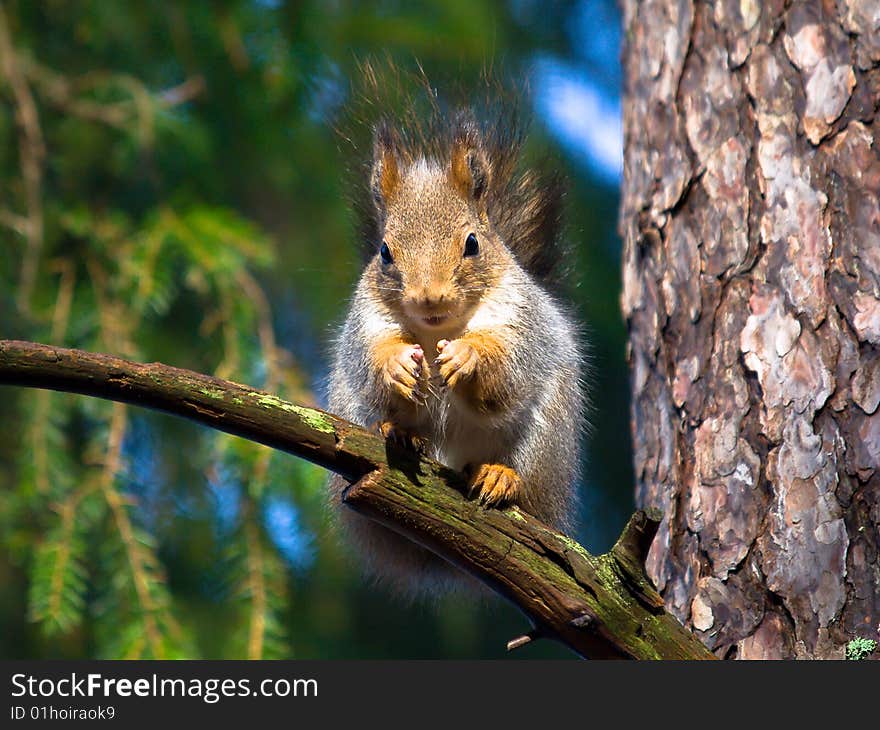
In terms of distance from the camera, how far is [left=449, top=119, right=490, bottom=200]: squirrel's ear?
6.88 feet

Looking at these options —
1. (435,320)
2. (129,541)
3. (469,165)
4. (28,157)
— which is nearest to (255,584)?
(129,541)

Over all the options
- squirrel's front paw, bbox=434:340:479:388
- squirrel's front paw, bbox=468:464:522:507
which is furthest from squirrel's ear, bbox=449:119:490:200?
squirrel's front paw, bbox=468:464:522:507

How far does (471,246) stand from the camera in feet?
6.57

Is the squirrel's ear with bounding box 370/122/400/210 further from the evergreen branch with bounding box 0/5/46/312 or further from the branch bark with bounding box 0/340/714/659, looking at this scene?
the evergreen branch with bounding box 0/5/46/312

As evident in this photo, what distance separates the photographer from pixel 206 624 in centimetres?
311

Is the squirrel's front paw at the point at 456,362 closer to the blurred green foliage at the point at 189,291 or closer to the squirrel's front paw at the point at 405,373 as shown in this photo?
the squirrel's front paw at the point at 405,373

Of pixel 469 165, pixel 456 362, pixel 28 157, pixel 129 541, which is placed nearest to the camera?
pixel 456 362

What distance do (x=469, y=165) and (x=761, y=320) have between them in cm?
63

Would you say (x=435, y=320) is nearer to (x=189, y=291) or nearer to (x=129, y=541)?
(x=129, y=541)

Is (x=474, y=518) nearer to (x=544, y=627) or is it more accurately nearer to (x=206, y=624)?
(x=544, y=627)

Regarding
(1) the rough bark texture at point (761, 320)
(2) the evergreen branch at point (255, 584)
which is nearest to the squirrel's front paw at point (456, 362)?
(1) the rough bark texture at point (761, 320)

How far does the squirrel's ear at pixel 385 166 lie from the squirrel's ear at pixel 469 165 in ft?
0.37

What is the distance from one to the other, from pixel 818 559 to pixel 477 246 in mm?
782

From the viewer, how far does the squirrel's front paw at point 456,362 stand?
69.9 inches
